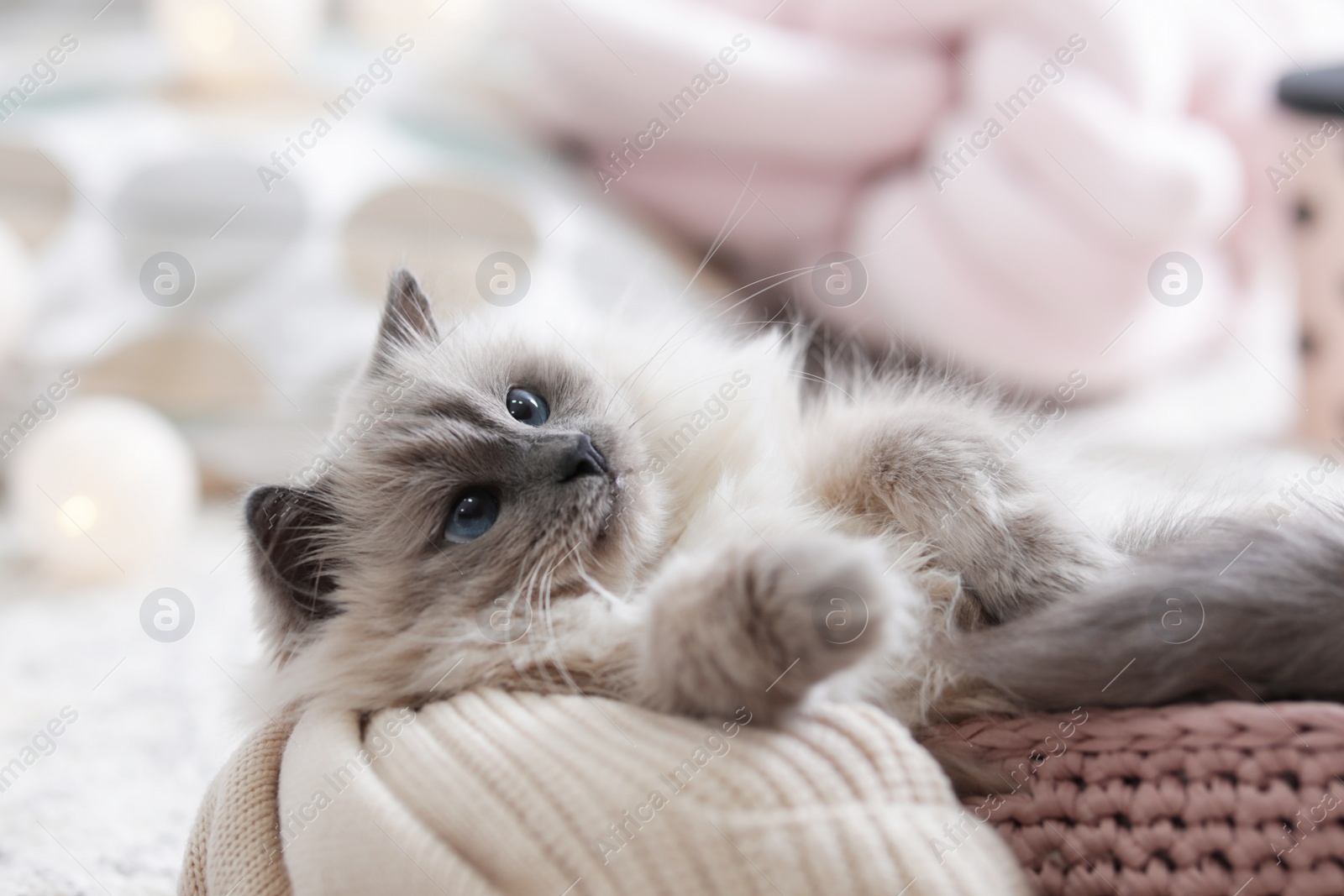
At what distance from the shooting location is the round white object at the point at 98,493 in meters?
2.10

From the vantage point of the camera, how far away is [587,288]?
243 cm

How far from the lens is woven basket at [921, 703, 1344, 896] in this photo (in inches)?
27.3

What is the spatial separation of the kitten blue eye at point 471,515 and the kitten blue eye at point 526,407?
0.40ft

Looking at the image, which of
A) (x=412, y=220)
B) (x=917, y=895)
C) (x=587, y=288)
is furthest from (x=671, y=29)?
(x=917, y=895)

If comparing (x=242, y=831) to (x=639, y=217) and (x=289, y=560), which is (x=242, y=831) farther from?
(x=639, y=217)

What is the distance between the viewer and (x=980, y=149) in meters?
2.33

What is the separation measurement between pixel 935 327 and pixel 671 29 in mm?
949
